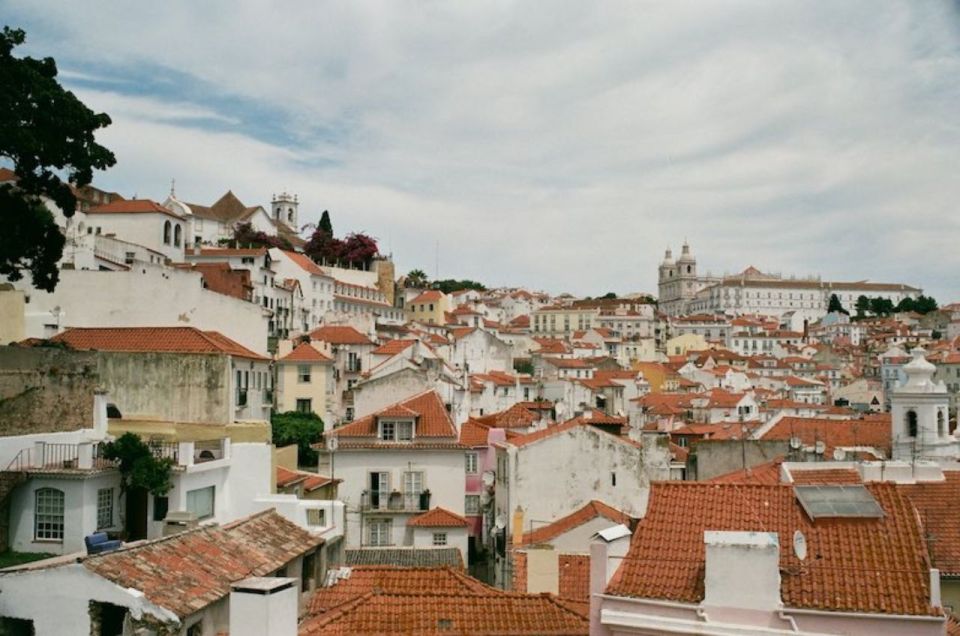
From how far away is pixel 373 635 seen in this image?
13.3m

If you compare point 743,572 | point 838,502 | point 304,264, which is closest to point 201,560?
point 743,572

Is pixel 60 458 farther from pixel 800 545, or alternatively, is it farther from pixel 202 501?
pixel 800 545

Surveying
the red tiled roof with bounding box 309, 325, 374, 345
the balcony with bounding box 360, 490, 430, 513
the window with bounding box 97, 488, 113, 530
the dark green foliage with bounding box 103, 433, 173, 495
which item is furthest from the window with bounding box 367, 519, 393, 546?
the red tiled roof with bounding box 309, 325, 374, 345

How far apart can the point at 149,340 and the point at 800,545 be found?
22768 millimetres

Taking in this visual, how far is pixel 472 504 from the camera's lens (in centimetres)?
3362

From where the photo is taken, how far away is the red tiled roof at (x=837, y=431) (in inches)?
1425

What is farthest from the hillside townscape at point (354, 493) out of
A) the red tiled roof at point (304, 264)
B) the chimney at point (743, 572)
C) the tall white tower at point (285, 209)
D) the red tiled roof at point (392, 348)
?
the tall white tower at point (285, 209)

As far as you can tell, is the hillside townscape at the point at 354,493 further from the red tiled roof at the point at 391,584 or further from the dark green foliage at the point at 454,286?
the dark green foliage at the point at 454,286

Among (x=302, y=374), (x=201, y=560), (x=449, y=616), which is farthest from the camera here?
(x=302, y=374)

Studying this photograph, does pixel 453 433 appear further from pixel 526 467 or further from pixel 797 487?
pixel 797 487

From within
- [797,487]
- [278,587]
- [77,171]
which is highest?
[77,171]

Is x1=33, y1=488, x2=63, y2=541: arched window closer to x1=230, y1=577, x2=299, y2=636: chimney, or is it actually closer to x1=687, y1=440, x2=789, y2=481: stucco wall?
x1=230, y1=577, x2=299, y2=636: chimney

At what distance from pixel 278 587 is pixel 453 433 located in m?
20.9

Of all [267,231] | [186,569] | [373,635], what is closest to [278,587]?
[373,635]
